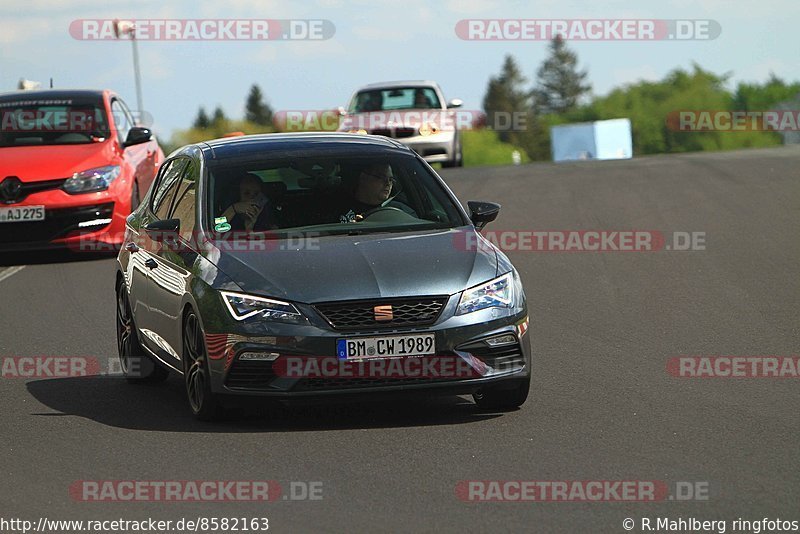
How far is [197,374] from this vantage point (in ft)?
28.7

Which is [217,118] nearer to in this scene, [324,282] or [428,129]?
[428,129]

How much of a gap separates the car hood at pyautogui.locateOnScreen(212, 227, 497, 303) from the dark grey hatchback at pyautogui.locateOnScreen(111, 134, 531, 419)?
0.03 ft

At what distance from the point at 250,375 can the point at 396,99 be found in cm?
2136

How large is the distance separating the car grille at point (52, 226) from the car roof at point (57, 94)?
1.85 m

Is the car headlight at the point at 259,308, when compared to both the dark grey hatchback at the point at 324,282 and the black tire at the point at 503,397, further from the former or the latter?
the black tire at the point at 503,397

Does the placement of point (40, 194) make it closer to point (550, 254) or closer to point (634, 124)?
point (550, 254)

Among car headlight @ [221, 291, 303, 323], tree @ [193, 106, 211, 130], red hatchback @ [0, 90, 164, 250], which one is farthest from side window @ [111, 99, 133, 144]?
tree @ [193, 106, 211, 130]

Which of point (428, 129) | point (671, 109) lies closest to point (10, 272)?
point (428, 129)

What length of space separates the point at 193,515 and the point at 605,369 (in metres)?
4.21

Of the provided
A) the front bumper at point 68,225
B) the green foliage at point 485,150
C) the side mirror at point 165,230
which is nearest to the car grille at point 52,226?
the front bumper at point 68,225

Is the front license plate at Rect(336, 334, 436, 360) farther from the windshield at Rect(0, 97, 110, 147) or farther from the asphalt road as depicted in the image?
the windshield at Rect(0, 97, 110, 147)

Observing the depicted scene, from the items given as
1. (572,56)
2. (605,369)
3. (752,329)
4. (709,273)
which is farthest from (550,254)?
(572,56)

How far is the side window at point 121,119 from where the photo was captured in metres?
18.8

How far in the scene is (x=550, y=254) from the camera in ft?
54.6
